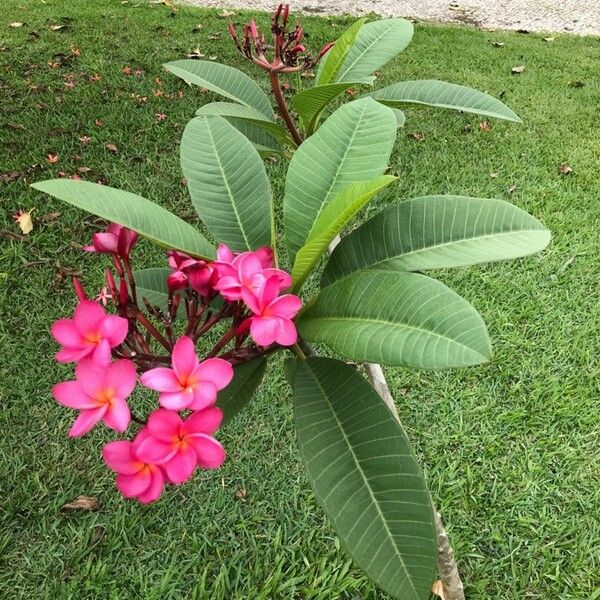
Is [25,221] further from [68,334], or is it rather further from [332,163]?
[68,334]

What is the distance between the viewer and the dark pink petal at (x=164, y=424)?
1.93 ft

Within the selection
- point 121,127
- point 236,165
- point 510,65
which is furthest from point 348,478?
point 510,65

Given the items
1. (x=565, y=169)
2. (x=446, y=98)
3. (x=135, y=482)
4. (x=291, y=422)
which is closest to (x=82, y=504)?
(x=291, y=422)

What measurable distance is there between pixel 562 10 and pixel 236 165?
6417 millimetres

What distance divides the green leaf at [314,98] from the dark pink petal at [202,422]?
0.59 m

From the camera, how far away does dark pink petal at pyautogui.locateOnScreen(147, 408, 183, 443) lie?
59 cm

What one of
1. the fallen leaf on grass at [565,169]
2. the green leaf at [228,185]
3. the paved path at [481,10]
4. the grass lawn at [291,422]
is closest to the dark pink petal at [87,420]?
the green leaf at [228,185]

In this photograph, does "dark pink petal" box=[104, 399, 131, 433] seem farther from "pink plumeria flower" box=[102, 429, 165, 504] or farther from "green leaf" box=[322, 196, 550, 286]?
"green leaf" box=[322, 196, 550, 286]

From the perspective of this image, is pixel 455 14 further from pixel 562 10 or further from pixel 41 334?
pixel 41 334

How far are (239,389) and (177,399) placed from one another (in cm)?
34

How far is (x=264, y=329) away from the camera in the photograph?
2.16 ft

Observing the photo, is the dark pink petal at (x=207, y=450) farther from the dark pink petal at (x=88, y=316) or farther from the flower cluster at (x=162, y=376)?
the dark pink petal at (x=88, y=316)

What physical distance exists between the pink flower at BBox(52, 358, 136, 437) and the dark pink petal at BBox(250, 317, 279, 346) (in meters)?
0.12

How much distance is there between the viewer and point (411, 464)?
0.74 metres
